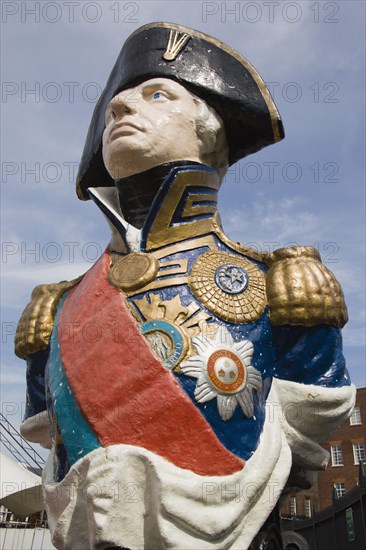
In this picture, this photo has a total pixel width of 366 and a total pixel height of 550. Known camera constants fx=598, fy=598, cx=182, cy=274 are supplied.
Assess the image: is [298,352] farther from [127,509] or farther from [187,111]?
[187,111]

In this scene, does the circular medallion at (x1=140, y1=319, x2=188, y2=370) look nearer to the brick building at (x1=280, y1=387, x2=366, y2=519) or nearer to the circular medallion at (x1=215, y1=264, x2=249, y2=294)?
the circular medallion at (x1=215, y1=264, x2=249, y2=294)

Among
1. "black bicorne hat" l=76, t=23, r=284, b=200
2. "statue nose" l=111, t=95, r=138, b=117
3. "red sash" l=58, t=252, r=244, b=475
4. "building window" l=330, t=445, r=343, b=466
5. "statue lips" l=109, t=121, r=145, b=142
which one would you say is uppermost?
"building window" l=330, t=445, r=343, b=466

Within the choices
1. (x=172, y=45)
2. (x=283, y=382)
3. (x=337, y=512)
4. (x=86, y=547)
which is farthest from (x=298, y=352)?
(x=337, y=512)

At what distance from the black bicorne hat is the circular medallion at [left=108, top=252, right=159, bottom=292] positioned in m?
1.08

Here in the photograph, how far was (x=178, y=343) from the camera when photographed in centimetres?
279

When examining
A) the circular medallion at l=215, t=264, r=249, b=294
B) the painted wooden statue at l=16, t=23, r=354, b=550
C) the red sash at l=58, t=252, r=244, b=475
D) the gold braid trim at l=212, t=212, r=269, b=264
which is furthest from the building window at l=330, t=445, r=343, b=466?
the red sash at l=58, t=252, r=244, b=475

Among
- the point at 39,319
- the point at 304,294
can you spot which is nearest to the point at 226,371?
the point at 304,294

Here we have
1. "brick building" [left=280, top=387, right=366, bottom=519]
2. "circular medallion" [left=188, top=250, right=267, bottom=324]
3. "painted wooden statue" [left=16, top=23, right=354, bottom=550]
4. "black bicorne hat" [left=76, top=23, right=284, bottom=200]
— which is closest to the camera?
"painted wooden statue" [left=16, top=23, right=354, bottom=550]

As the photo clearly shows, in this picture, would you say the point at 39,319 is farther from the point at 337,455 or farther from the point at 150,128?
the point at 337,455

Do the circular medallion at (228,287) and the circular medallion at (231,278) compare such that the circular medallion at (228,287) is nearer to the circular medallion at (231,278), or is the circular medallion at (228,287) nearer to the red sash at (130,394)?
the circular medallion at (231,278)

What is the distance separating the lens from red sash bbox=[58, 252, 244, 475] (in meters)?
2.59

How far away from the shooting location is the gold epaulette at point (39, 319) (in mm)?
3398

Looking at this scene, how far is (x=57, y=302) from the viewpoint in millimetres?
3557

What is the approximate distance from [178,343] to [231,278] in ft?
1.64
